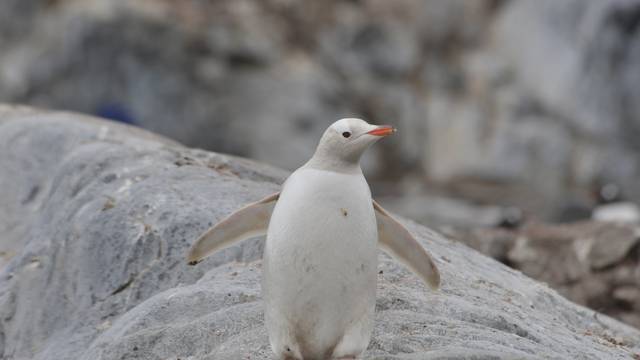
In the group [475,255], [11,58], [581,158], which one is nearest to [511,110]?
[581,158]

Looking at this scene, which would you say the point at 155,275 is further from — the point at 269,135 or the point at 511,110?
the point at 511,110

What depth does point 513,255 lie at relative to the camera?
1177 centimetres

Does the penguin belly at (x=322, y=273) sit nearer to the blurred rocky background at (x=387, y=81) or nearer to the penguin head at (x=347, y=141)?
the penguin head at (x=347, y=141)

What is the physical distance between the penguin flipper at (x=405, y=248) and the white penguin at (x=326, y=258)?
37 cm

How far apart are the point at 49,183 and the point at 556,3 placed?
24.1m

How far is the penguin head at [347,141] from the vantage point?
5.36 m

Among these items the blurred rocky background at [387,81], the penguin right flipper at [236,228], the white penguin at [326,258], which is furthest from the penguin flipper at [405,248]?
the blurred rocky background at [387,81]

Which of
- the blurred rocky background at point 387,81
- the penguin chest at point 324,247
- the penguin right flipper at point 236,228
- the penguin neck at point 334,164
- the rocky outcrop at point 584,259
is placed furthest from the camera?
the blurred rocky background at point 387,81

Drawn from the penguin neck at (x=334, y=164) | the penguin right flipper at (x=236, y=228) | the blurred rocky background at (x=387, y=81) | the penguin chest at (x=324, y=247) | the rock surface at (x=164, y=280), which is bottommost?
the blurred rocky background at (x=387, y=81)

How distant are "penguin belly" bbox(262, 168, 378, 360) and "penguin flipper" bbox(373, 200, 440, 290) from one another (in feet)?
1.43

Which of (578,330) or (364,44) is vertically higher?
(578,330)

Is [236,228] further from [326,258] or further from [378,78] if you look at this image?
[378,78]

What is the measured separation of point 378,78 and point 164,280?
25.5 m

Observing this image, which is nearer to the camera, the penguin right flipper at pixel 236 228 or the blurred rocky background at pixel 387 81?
the penguin right flipper at pixel 236 228
